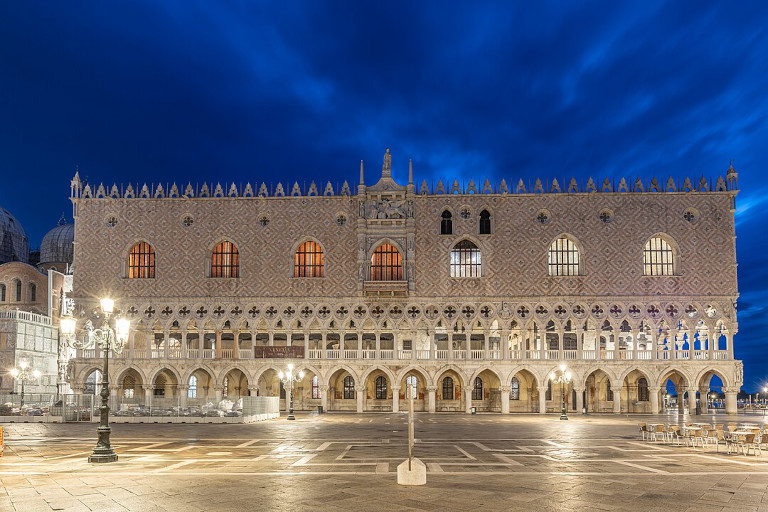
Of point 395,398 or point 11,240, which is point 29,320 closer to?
point 11,240

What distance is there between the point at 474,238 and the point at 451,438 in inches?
956

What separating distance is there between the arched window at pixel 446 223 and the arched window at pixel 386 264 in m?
3.31

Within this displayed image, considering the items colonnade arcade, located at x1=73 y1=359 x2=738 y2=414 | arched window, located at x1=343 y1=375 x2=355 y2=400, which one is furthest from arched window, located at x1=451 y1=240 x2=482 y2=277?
arched window, located at x1=343 y1=375 x2=355 y2=400

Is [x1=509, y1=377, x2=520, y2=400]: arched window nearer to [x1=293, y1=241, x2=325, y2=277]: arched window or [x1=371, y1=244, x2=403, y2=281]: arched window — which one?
[x1=371, y1=244, x2=403, y2=281]: arched window

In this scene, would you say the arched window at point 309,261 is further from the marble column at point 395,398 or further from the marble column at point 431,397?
the marble column at point 431,397

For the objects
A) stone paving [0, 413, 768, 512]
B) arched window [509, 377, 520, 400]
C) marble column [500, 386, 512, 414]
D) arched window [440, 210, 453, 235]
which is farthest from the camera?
arched window [509, 377, 520, 400]

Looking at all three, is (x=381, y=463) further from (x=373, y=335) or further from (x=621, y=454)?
(x=373, y=335)

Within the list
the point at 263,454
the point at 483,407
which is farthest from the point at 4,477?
the point at 483,407

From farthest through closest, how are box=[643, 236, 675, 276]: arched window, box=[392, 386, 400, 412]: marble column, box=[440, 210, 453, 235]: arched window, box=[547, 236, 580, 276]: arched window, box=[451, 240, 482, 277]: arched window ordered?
box=[440, 210, 453, 235]: arched window
box=[451, 240, 482, 277]: arched window
box=[547, 236, 580, 276]: arched window
box=[643, 236, 675, 276]: arched window
box=[392, 386, 400, 412]: marble column

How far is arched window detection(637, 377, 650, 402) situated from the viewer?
5108 cm

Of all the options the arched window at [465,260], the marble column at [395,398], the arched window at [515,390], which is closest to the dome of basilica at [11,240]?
the marble column at [395,398]

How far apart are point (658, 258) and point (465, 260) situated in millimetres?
12360

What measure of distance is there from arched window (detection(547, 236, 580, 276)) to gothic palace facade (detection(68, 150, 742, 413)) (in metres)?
0.09

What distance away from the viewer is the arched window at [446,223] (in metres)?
48.8
